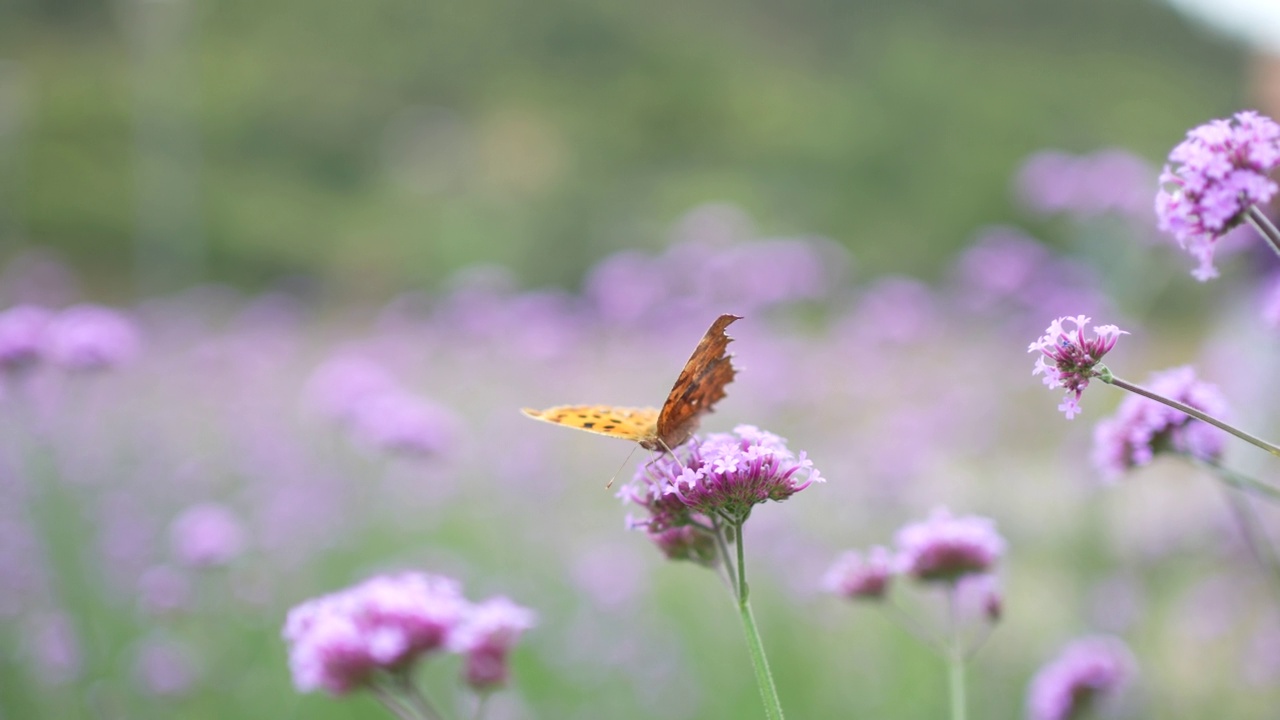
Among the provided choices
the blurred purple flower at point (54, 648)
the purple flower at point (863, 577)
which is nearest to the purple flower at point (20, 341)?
the blurred purple flower at point (54, 648)

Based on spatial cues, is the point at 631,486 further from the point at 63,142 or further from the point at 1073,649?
the point at 63,142

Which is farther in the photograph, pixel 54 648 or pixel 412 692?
pixel 54 648

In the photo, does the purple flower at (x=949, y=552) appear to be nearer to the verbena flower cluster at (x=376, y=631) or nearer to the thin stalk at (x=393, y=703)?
the verbena flower cluster at (x=376, y=631)

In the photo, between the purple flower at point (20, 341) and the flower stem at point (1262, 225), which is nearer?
the flower stem at point (1262, 225)

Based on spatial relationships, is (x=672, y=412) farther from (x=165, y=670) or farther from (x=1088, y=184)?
(x=1088, y=184)

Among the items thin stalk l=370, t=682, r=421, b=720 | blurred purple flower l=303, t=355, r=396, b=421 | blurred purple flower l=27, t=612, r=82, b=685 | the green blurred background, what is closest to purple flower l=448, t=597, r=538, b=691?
thin stalk l=370, t=682, r=421, b=720

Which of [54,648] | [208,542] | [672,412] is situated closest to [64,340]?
[208,542]
